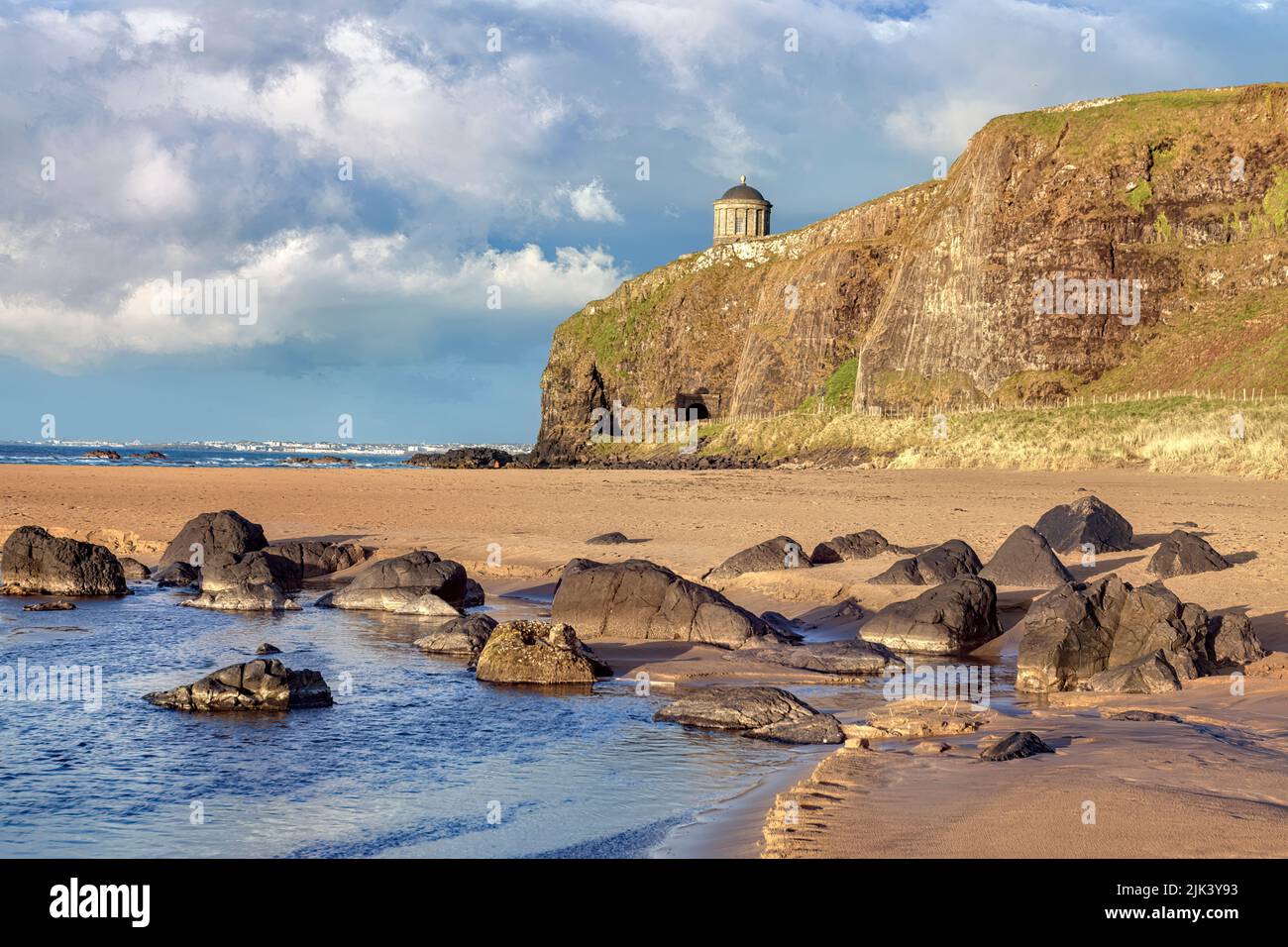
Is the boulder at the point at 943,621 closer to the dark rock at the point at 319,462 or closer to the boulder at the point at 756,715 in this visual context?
the boulder at the point at 756,715

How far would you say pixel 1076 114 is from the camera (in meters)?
68.4

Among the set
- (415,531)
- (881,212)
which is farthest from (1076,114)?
(415,531)

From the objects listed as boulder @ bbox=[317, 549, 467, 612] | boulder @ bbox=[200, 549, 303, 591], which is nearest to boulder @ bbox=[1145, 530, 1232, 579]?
boulder @ bbox=[317, 549, 467, 612]

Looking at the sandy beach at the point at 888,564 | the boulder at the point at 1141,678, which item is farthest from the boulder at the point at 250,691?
the boulder at the point at 1141,678

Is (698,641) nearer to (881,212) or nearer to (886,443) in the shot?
(886,443)

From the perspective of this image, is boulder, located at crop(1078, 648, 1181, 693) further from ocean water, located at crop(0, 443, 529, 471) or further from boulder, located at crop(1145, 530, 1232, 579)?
ocean water, located at crop(0, 443, 529, 471)

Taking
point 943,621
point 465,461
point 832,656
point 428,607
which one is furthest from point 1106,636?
point 465,461

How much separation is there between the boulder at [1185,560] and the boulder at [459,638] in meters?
8.90

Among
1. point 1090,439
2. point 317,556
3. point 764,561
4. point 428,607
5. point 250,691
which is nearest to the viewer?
point 250,691

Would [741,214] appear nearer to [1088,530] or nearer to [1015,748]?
[1088,530]

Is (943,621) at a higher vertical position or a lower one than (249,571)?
lower

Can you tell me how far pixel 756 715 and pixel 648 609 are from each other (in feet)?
14.6

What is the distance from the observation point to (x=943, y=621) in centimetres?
1323
